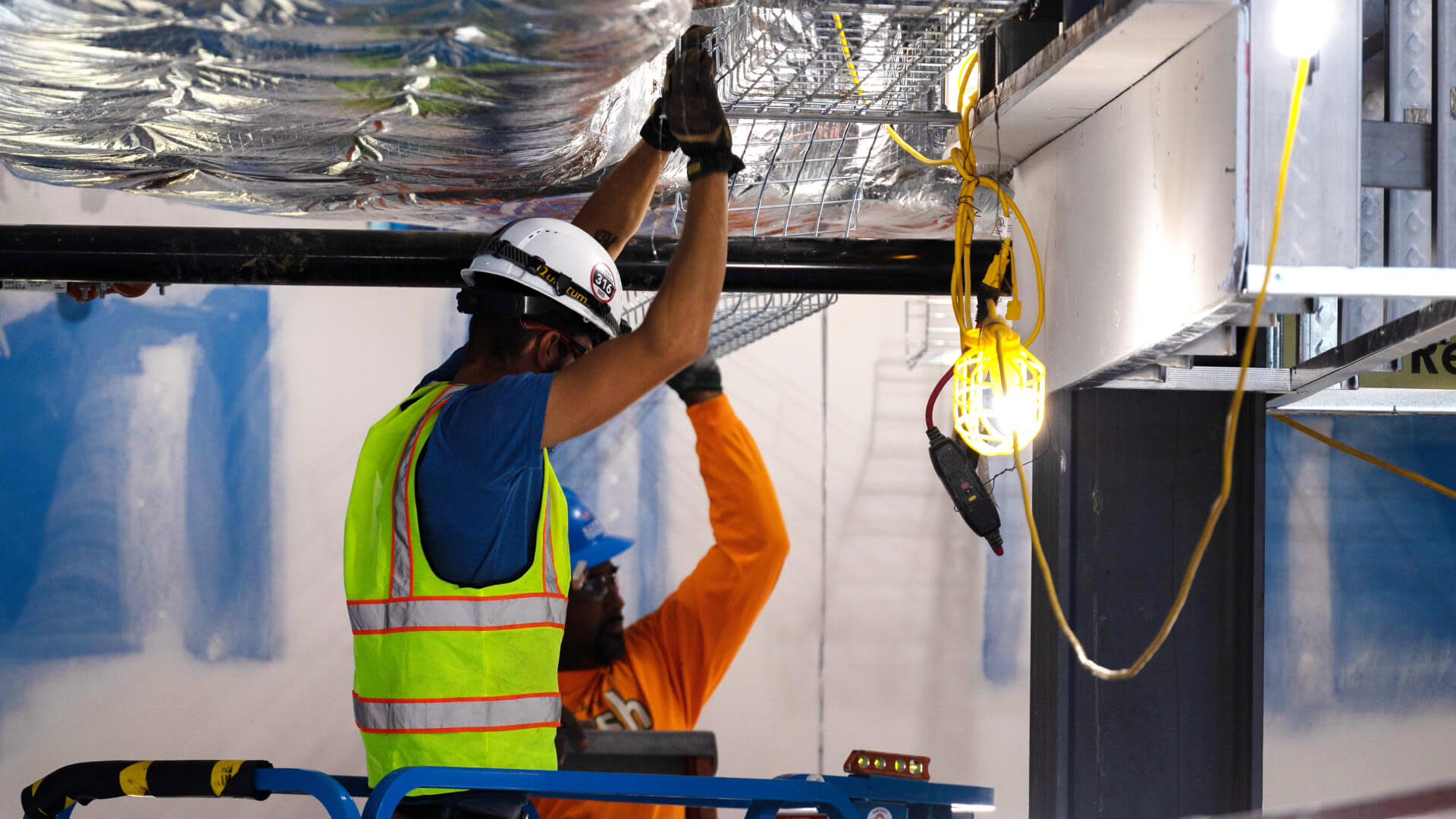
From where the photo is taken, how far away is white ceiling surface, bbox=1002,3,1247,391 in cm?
147

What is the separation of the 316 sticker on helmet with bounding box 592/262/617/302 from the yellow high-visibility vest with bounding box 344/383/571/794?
1.17ft

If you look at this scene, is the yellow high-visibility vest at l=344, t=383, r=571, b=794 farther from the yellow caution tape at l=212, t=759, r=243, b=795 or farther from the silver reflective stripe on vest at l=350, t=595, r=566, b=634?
the yellow caution tape at l=212, t=759, r=243, b=795

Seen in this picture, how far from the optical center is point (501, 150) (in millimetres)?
2123

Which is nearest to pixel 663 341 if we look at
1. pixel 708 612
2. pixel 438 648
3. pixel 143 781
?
pixel 438 648

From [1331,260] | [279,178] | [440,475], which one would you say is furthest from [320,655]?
[1331,260]

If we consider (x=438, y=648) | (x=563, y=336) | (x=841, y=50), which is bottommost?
(x=438, y=648)

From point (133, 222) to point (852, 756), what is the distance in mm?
3957

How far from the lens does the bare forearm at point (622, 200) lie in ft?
7.78

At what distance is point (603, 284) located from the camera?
2203 millimetres

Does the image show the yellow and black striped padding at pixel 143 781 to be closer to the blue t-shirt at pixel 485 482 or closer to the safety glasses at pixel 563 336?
the blue t-shirt at pixel 485 482

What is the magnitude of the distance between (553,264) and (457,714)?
2.65ft

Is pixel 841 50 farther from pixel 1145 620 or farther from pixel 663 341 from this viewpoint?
pixel 1145 620

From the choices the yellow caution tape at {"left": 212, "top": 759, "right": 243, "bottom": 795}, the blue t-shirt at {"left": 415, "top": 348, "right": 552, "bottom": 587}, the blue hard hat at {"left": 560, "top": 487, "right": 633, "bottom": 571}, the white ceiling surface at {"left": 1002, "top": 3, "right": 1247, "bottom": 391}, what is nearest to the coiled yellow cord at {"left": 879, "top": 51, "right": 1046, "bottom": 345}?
the white ceiling surface at {"left": 1002, "top": 3, "right": 1247, "bottom": 391}

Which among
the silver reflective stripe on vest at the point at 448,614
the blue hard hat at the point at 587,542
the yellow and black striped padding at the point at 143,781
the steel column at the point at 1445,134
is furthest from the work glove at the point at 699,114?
the blue hard hat at the point at 587,542
